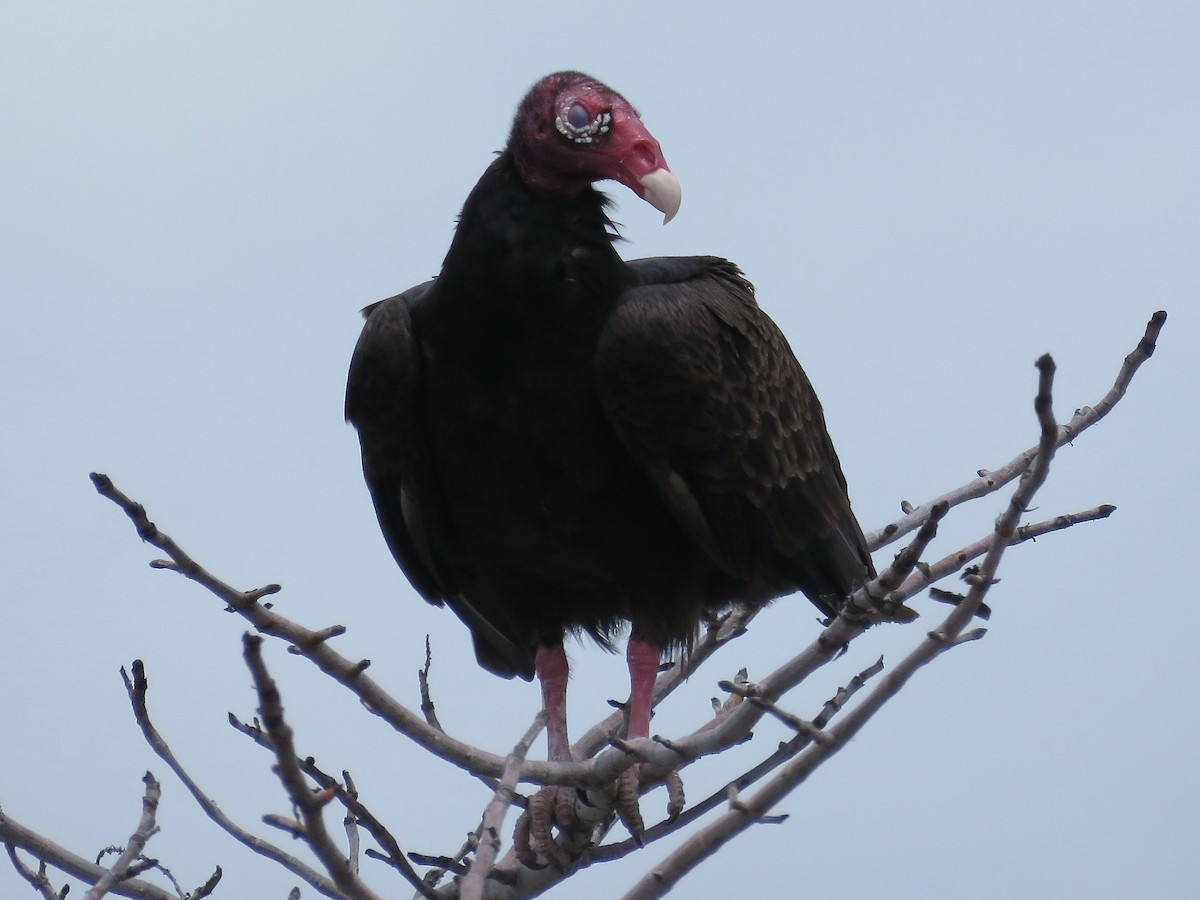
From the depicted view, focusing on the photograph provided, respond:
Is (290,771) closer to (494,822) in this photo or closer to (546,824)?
(494,822)

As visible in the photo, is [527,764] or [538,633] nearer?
[527,764]

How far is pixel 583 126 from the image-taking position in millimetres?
4398

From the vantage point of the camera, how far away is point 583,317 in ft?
14.3

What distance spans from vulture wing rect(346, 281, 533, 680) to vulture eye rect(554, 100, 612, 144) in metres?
0.67

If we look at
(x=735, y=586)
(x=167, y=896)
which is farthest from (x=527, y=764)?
(x=735, y=586)

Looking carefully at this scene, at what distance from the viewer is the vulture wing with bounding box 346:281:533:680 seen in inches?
178

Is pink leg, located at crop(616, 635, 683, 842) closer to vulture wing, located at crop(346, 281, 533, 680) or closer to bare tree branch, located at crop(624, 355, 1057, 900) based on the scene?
vulture wing, located at crop(346, 281, 533, 680)

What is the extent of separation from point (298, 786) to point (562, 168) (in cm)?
242

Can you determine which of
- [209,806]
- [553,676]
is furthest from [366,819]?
[553,676]

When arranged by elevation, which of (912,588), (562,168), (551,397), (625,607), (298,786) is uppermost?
(562,168)

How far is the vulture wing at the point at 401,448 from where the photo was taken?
4.53 metres

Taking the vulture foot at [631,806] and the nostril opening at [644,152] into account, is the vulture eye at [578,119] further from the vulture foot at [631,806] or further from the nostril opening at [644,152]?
the vulture foot at [631,806]

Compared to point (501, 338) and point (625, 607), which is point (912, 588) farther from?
point (501, 338)

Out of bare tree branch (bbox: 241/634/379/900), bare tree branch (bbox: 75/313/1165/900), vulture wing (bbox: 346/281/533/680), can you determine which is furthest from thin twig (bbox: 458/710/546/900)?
vulture wing (bbox: 346/281/533/680)
